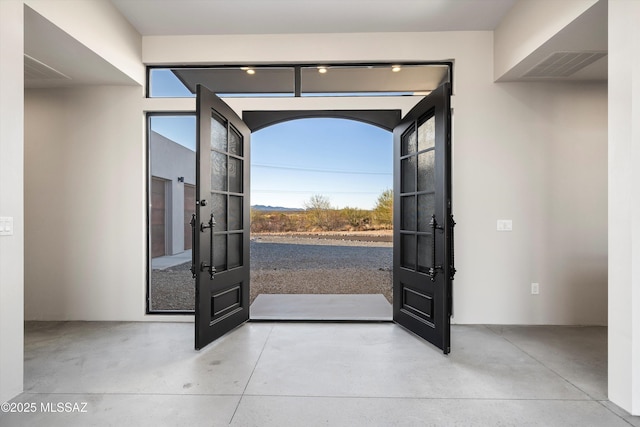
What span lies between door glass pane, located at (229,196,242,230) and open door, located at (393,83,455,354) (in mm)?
1650

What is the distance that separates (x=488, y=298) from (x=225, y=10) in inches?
153

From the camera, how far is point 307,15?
3348mm

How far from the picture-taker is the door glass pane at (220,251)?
3205 mm

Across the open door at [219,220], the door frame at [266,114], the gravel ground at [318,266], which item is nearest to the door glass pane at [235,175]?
the open door at [219,220]

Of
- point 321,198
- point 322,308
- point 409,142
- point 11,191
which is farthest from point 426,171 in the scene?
A: point 321,198

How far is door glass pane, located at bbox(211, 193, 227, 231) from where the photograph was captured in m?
3.20

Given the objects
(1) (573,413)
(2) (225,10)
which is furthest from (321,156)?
(1) (573,413)

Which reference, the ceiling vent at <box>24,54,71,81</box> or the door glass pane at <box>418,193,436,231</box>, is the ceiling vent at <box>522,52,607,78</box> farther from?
the ceiling vent at <box>24,54,71,81</box>

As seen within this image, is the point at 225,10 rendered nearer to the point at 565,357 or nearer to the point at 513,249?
the point at 513,249

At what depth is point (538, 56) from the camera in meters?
3.07

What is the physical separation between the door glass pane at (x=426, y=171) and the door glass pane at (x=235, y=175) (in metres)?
1.83

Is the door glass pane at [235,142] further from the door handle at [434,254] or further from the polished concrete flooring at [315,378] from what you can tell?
the door handle at [434,254]
